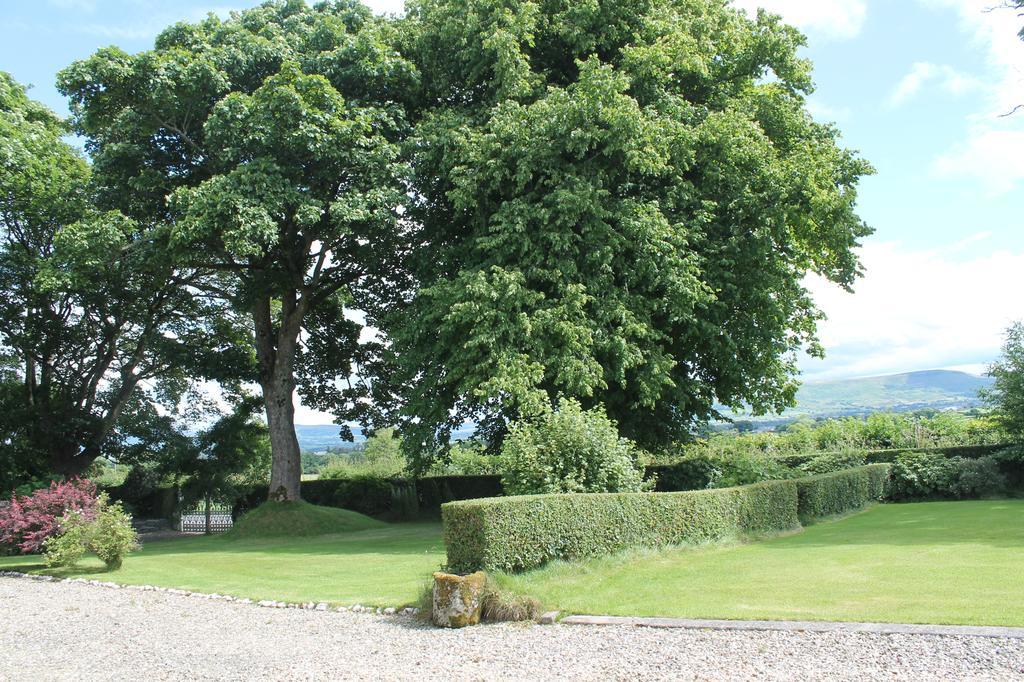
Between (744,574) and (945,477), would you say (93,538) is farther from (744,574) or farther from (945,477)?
(945,477)

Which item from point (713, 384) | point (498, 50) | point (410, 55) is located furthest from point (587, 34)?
point (713, 384)

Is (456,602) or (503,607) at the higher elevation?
(456,602)

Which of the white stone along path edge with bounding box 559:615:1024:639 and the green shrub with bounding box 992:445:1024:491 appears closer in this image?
the white stone along path edge with bounding box 559:615:1024:639

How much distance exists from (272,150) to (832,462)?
20320 mm

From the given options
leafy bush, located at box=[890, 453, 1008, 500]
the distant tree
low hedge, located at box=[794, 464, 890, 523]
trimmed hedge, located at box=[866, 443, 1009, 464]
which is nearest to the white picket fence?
the distant tree

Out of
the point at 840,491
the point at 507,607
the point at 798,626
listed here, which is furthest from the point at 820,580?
the point at 840,491

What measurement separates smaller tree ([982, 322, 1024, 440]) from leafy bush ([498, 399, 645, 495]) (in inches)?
675

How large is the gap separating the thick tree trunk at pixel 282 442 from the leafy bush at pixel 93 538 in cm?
988

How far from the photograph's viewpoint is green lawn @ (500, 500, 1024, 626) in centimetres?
772

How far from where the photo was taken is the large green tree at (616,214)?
1677 cm

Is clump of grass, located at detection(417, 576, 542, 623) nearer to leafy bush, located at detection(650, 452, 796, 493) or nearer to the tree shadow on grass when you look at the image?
the tree shadow on grass

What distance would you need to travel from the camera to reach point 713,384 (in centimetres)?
2059

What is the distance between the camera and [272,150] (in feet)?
63.6

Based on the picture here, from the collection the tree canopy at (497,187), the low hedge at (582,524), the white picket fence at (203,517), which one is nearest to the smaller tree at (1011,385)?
the tree canopy at (497,187)
